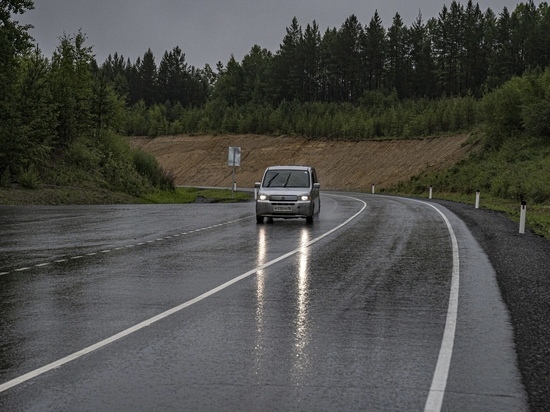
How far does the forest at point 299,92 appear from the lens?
131 ft

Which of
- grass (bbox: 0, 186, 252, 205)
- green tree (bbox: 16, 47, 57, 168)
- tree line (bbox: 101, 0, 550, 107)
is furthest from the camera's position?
tree line (bbox: 101, 0, 550, 107)

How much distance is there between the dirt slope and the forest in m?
3.31

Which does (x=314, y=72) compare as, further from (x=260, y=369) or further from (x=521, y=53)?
(x=260, y=369)

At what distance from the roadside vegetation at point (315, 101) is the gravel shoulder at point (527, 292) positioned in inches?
180

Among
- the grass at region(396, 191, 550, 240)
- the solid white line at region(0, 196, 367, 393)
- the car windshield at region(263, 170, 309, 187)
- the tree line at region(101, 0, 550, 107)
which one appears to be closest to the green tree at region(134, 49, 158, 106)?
the tree line at region(101, 0, 550, 107)

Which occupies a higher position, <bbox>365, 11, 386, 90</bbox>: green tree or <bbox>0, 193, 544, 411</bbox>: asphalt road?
<bbox>365, 11, 386, 90</bbox>: green tree

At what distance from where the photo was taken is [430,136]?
81.8 meters

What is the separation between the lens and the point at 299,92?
130 metres

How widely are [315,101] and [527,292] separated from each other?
11048 centimetres

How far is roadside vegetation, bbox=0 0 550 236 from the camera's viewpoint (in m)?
39.6

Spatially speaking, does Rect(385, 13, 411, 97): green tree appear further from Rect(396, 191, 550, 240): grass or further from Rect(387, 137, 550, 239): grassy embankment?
Rect(396, 191, 550, 240): grass

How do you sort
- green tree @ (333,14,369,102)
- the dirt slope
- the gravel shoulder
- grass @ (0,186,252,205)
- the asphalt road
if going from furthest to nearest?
1. green tree @ (333,14,369,102)
2. the dirt slope
3. grass @ (0,186,252,205)
4. the gravel shoulder
5. the asphalt road

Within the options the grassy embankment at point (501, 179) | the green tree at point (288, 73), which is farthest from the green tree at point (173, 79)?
the grassy embankment at point (501, 179)

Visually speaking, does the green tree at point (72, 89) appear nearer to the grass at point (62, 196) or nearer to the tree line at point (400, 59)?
the grass at point (62, 196)
